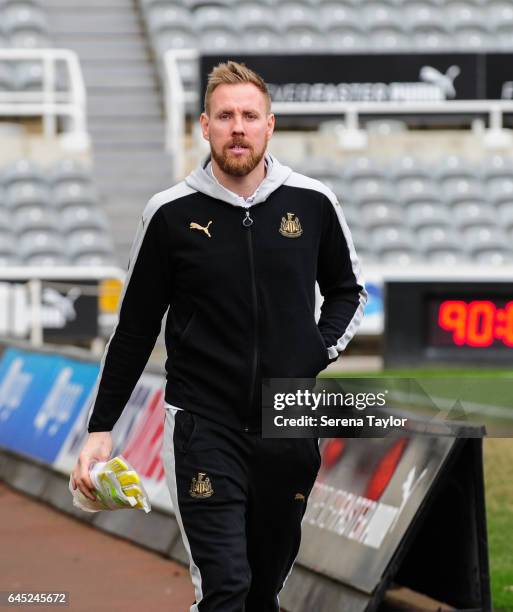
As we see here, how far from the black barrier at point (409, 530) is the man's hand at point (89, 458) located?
180cm

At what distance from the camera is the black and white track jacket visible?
14.0ft

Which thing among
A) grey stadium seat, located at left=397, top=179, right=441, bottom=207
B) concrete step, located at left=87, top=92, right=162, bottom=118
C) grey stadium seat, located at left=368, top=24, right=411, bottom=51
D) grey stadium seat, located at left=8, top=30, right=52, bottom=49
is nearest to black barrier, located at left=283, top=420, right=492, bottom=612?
grey stadium seat, located at left=397, top=179, right=441, bottom=207

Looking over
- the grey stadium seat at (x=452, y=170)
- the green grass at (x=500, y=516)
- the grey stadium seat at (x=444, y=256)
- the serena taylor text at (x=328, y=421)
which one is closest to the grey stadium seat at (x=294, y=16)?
the grey stadium seat at (x=452, y=170)

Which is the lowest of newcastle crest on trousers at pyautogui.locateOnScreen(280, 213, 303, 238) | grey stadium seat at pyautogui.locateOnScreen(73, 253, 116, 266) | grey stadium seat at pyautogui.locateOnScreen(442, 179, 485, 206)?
grey stadium seat at pyautogui.locateOnScreen(73, 253, 116, 266)

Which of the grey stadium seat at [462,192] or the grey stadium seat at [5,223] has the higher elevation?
the grey stadium seat at [462,192]

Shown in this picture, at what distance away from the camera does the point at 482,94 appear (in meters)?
23.6

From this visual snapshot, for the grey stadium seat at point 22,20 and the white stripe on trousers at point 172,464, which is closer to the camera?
the white stripe on trousers at point 172,464

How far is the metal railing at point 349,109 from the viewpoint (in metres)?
22.5

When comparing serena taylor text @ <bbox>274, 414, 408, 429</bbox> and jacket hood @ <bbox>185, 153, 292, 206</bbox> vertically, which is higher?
jacket hood @ <bbox>185, 153, 292, 206</bbox>

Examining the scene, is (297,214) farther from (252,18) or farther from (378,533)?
(252,18)

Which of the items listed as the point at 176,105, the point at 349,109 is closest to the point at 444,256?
the point at 349,109

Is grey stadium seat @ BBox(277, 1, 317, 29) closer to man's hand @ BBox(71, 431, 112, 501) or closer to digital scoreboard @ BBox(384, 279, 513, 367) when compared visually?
digital scoreboard @ BBox(384, 279, 513, 367)

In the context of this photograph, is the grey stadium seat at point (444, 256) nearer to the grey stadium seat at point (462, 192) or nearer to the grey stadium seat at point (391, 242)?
the grey stadium seat at point (391, 242)

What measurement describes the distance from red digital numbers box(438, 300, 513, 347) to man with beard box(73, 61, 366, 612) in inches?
585
